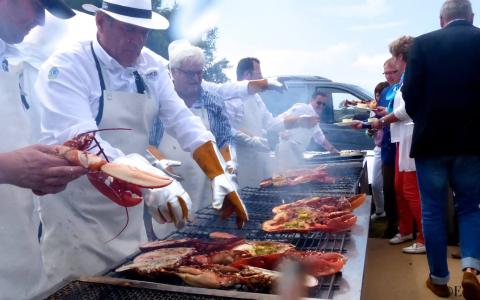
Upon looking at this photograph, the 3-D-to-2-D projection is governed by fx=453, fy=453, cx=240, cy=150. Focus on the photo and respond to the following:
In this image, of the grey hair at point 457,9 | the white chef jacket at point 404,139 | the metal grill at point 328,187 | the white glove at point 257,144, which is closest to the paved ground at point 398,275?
the metal grill at point 328,187

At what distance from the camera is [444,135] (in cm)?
418

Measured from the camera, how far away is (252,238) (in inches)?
118

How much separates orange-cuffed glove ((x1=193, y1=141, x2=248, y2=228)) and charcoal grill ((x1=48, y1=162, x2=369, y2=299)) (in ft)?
0.47

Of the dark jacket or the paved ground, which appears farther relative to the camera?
the paved ground

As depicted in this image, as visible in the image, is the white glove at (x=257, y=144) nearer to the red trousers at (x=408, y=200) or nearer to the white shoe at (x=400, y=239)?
the red trousers at (x=408, y=200)

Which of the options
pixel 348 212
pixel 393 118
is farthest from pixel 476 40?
pixel 348 212

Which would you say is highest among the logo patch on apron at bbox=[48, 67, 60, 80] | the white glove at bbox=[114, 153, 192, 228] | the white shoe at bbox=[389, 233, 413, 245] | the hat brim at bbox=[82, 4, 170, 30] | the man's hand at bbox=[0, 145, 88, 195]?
the hat brim at bbox=[82, 4, 170, 30]

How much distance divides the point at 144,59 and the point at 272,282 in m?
2.01

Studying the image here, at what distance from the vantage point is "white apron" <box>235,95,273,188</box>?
6.50 m

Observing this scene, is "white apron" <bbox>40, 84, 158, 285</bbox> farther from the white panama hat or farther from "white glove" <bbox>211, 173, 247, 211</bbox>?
"white glove" <bbox>211, 173, 247, 211</bbox>

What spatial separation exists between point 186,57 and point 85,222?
7.08 ft

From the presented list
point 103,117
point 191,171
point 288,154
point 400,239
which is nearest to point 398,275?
point 400,239

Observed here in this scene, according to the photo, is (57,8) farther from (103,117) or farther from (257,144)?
(257,144)

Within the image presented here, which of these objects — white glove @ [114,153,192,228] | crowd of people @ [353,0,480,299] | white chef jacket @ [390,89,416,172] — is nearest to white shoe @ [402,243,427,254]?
white chef jacket @ [390,89,416,172]
